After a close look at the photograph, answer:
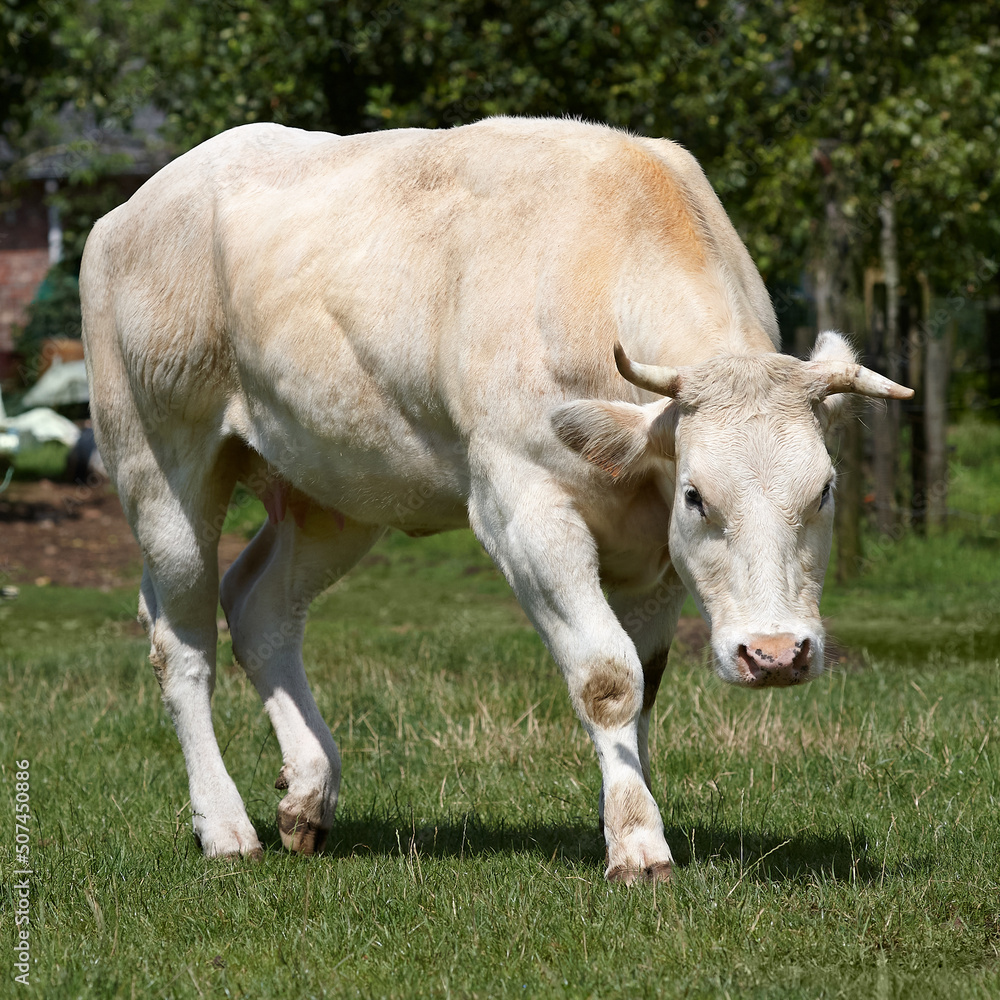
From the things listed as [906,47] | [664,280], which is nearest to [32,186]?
[906,47]

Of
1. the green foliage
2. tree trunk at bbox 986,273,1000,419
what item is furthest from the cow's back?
the green foliage

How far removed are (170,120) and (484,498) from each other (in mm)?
8016

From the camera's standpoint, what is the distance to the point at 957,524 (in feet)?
34.4

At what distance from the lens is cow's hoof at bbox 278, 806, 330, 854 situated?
4426mm

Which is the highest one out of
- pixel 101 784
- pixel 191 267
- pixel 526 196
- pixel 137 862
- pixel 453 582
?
pixel 526 196

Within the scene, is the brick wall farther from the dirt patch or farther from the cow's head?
the cow's head

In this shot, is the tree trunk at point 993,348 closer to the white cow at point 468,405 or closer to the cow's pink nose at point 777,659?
the white cow at point 468,405

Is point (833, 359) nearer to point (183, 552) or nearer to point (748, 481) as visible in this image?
point (748, 481)

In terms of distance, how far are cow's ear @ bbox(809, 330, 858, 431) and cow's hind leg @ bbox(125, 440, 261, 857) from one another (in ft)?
6.94

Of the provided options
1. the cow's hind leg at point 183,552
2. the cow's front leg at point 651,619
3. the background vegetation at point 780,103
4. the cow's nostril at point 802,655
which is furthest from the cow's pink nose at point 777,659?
Answer: the background vegetation at point 780,103

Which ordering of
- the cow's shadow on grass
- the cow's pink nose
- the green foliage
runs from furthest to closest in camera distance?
the green foliage, the cow's shadow on grass, the cow's pink nose

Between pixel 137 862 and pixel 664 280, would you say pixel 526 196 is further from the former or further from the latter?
pixel 137 862

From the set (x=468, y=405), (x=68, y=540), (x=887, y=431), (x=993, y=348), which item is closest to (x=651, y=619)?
(x=468, y=405)

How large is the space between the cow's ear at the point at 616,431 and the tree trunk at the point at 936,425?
7.21 m
